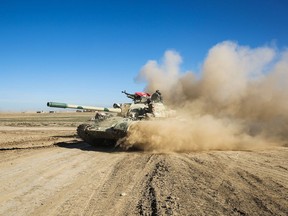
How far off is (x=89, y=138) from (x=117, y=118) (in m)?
1.34

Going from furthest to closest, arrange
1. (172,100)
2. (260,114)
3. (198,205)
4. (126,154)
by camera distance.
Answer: (172,100) → (260,114) → (126,154) → (198,205)

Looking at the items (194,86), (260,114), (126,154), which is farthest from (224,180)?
(194,86)

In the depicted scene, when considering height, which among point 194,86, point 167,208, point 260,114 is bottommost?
point 167,208

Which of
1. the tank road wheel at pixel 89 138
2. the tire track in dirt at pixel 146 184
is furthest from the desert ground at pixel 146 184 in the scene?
the tank road wheel at pixel 89 138

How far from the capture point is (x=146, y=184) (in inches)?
297

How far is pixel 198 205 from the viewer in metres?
5.90

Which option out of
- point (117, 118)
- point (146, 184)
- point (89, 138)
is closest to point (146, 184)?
point (146, 184)

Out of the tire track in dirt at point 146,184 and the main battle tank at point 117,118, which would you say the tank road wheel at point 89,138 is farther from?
the tire track in dirt at point 146,184

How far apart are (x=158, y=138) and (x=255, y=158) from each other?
356 centimetres

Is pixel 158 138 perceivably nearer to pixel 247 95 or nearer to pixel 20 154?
pixel 20 154

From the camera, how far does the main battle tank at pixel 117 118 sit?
44.2 feet

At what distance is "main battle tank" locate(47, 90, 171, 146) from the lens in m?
13.5

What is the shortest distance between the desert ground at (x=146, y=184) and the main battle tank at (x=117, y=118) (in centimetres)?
182

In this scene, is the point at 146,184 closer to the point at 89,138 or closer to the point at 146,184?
the point at 146,184
